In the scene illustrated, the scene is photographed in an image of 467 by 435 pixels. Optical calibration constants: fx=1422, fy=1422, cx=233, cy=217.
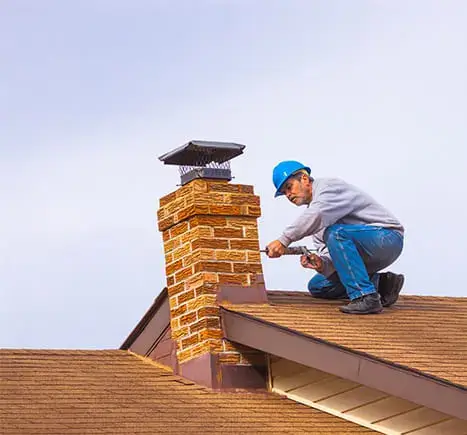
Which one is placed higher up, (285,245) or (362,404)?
(285,245)

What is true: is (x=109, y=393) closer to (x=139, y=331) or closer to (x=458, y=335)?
(x=139, y=331)

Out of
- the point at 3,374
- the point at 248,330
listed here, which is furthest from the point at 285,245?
the point at 3,374

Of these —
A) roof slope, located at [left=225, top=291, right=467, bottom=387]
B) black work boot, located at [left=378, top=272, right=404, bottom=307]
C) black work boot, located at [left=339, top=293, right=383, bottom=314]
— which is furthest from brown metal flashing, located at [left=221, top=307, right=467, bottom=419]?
black work boot, located at [left=378, top=272, right=404, bottom=307]

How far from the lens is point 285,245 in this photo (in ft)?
40.4

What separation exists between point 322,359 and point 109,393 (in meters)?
1.75

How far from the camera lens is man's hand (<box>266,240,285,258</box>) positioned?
1230 centimetres

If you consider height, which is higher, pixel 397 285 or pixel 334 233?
pixel 334 233

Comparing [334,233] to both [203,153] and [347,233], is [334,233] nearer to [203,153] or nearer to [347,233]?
[347,233]

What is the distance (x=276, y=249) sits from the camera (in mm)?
12297

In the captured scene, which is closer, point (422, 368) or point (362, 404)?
point (422, 368)

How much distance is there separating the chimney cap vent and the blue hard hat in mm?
467

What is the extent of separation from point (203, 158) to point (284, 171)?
2.60 feet

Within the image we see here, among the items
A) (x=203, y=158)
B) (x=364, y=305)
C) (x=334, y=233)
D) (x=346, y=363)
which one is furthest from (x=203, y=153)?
(x=346, y=363)

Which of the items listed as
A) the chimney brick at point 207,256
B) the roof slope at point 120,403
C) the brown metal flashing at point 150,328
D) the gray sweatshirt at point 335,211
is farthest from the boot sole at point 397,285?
the brown metal flashing at point 150,328
